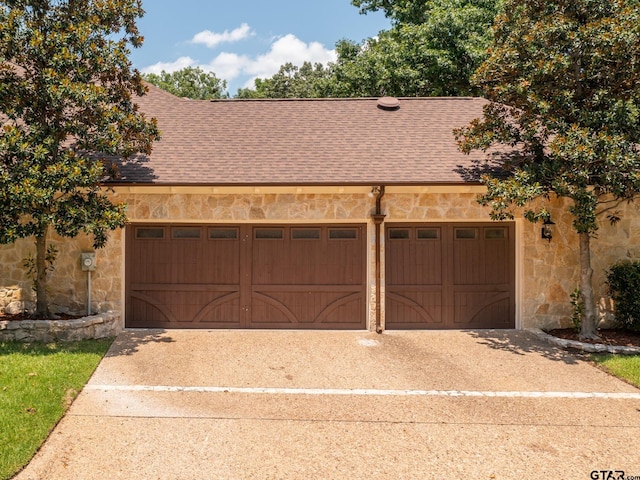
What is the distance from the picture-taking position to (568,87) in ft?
24.7

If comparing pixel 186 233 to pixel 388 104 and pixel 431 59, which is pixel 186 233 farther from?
pixel 431 59

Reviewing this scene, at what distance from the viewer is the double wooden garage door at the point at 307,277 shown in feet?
29.6

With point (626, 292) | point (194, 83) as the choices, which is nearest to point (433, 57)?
Result: point (626, 292)

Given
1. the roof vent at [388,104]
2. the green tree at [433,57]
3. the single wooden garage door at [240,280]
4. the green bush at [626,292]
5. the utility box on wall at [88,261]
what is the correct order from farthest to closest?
the green tree at [433,57]
the roof vent at [388,104]
the single wooden garage door at [240,280]
the utility box on wall at [88,261]
the green bush at [626,292]

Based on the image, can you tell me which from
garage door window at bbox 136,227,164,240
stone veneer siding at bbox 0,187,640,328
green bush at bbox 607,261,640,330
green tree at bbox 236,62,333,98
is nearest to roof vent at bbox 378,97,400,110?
stone veneer siding at bbox 0,187,640,328

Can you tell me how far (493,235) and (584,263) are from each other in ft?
5.69

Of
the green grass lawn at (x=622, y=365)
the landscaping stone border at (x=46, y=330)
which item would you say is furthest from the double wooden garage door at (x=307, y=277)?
the green grass lawn at (x=622, y=365)

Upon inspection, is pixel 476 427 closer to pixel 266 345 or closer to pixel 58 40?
pixel 266 345

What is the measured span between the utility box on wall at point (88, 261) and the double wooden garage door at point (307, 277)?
0.65 meters

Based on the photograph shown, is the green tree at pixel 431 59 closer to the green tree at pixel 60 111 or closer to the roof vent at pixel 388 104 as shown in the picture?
the roof vent at pixel 388 104

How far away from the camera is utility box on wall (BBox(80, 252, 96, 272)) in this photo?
8.68 metres

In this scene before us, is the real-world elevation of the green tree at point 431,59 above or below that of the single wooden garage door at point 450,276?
above

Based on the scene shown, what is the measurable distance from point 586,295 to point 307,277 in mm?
5298

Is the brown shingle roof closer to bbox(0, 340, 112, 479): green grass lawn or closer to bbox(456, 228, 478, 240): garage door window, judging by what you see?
bbox(456, 228, 478, 240): garage door window
